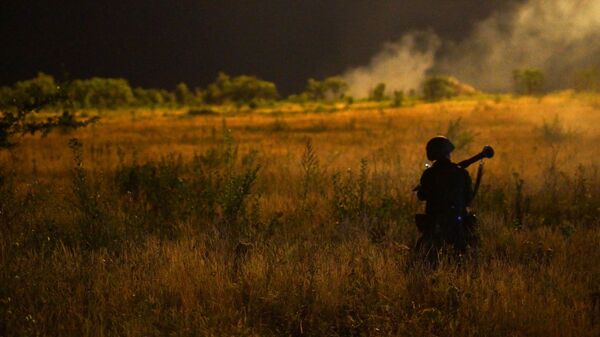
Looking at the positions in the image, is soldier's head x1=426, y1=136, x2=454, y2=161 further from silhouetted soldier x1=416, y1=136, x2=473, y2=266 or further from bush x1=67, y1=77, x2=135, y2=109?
bush x1=67, y1=77, x2=135, y2=109

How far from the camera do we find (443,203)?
4.29 meters

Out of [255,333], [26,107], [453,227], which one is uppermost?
[26,107]

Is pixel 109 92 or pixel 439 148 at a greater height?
pixel 109 92

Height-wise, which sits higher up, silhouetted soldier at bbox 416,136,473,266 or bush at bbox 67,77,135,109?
bush at bbox 67,77,135,109

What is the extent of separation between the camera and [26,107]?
6277 millimetres

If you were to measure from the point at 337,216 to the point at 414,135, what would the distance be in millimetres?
12270

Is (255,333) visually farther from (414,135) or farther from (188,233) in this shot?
(414,135)

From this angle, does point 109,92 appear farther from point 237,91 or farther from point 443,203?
point 443,203

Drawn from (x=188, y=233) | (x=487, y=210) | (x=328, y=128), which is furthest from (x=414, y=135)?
(x=188, y=233)

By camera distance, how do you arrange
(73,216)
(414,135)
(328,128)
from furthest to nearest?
(328,128), (414,135), (73,216)

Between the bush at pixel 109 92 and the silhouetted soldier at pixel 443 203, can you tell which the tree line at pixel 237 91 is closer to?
the bush at pixel 109 92

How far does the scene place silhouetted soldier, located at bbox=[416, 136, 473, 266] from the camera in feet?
14.0

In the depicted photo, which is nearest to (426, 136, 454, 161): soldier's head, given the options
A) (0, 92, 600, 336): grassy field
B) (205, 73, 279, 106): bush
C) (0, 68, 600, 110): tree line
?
(0, 92, 600, 336): grassy field

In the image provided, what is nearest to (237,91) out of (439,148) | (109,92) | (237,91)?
(237,91)
